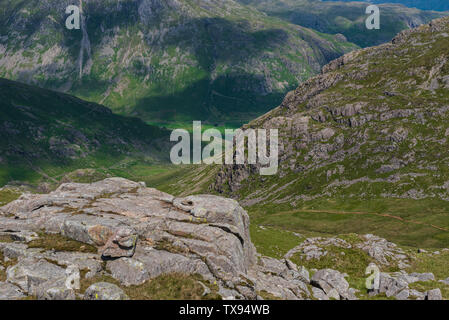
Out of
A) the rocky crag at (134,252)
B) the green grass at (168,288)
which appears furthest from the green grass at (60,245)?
the green grass at (168,288)

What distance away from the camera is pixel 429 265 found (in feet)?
195

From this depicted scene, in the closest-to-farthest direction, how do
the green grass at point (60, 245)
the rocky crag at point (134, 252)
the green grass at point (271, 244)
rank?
the rocky crag at point (134, 252)
the green grass at point (60, 245)
the green grass at point (271, 244)

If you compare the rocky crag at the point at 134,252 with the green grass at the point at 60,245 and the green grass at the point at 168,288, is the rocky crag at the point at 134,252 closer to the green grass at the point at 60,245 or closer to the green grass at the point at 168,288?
the green grass at the point at 60,245

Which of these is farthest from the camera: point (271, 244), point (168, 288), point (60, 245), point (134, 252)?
point (271, 244)

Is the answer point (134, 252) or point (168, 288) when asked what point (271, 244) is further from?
point (168, 288)

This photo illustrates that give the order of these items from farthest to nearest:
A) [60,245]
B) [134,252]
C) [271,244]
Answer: [271,244] < [60,245] < [134,252]

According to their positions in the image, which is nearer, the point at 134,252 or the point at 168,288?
the point at 168,288

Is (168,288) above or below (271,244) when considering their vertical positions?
above

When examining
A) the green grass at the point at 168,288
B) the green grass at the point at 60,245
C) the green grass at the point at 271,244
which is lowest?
the green grass at the point at 271,244

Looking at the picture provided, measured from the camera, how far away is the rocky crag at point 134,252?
3139 cm

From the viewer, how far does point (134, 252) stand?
36.7 meters

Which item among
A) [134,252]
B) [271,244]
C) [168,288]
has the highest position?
[134,252]

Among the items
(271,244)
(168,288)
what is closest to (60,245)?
(168,288)
